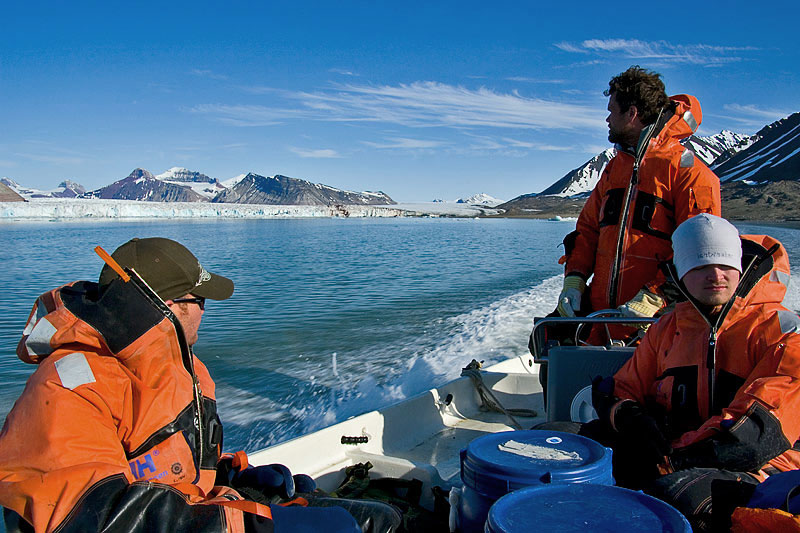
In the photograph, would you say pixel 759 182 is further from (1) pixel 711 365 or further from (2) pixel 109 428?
(2) pixel 109 428

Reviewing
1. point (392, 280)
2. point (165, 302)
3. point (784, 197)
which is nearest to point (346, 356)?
point (165, 302)

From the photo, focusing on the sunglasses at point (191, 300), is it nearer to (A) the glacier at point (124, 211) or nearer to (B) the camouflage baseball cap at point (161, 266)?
(B) the camouflage baseball cap at point (161, 266)

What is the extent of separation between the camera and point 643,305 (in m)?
2.89

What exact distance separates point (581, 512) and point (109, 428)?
1.06 metres

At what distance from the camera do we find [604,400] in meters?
2.22

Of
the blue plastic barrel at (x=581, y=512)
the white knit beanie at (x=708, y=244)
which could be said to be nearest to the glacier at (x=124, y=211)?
the white knit beanie at (x=708, y=244)

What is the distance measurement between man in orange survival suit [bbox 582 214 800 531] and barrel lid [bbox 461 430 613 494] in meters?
0.24

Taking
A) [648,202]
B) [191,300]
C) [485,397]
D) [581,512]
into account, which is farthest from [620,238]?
[191,300]

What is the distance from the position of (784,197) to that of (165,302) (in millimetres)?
75596

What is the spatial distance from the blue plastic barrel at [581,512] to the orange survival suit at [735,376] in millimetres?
590

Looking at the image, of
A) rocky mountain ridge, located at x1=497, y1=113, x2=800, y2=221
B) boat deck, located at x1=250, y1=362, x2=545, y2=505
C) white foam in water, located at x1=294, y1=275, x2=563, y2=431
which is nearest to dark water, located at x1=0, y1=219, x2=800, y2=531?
white foam in water, located at x1=294, y1=275, x2=563, y2=431

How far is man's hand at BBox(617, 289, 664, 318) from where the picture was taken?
2885mm

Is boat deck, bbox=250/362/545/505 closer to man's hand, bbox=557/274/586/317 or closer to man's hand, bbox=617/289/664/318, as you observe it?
man's hand, bbox=557/274/586/317

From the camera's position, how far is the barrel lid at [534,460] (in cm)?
153
